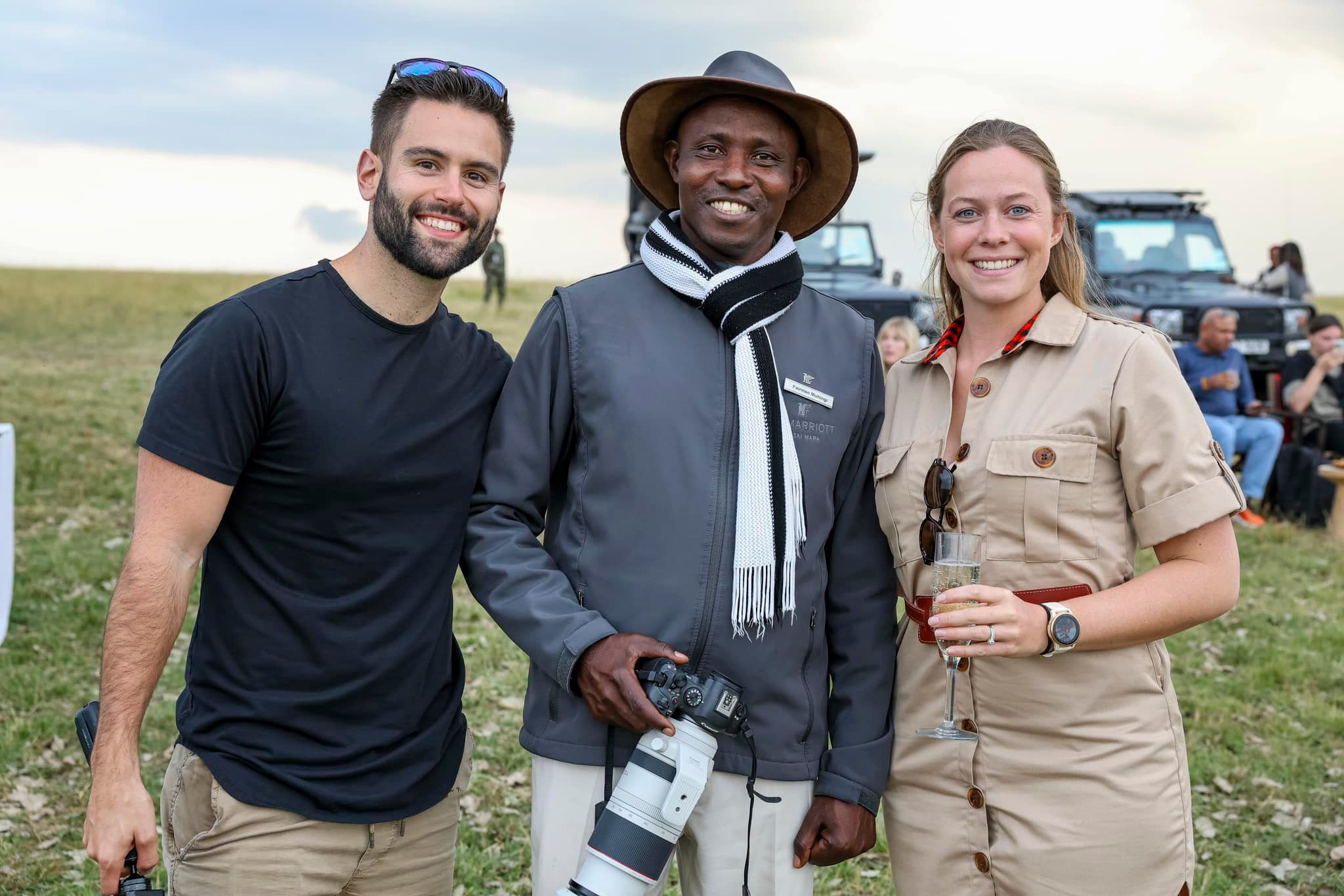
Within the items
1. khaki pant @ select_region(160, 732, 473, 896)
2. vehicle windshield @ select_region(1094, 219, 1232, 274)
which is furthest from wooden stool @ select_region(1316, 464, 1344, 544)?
khaki pant @ select_region(160, 732, 473, 896)

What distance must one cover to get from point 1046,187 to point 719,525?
104 cm

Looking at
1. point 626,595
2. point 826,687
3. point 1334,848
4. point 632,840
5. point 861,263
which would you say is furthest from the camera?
point 861,263

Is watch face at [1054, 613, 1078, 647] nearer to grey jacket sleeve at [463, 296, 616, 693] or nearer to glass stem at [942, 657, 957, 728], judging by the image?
glass stem at [942, 657, 957, 728]

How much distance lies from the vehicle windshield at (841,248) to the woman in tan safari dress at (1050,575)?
38.0 ft

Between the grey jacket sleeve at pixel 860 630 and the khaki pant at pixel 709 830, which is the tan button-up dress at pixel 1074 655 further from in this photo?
the khaki pant at pixel 709 830

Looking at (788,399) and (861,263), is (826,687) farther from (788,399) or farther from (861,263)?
(861,263)

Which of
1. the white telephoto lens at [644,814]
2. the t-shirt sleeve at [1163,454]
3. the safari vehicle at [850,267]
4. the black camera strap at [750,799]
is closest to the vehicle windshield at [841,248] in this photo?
the safari vehicle at [850,267]

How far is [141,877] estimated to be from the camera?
2354 millimetres

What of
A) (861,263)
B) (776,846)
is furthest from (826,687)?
(861,263)

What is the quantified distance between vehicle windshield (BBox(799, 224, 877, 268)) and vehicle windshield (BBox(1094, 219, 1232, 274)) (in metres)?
2.90

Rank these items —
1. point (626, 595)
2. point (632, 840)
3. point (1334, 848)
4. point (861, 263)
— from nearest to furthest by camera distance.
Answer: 1. point (632, 840)
2. point (626, 595)
3. point (1334, 848)
4. point (861, 263)

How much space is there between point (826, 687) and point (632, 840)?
65cm

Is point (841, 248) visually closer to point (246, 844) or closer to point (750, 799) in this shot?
point (750, 799)

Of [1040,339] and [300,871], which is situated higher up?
[1040,339]
